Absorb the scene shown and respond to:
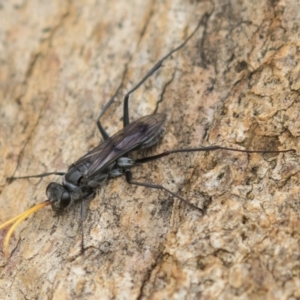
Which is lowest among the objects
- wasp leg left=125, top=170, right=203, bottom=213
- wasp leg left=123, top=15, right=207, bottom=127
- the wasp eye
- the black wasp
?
wasp leg left=125, top=170, right=203, bottom=213

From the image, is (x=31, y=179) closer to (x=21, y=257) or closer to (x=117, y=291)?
(x=21, y=257)

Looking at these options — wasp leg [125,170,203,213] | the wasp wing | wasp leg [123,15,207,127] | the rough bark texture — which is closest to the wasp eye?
the rough bark texture

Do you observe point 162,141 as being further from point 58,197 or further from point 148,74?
point 58,197

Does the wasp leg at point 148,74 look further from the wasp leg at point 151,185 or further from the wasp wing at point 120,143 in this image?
the wasp leg at point 151,185

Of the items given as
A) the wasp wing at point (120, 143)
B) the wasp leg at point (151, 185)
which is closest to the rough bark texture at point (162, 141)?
the wasp leg at point (151, 185)

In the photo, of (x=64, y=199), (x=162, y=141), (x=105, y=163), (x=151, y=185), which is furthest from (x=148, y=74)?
(x=64, y=199)

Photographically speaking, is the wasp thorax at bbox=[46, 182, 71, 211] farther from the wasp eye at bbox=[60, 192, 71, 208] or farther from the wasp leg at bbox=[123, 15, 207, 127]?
the wasp leg at bbox=[123, 15, 207, 127]
